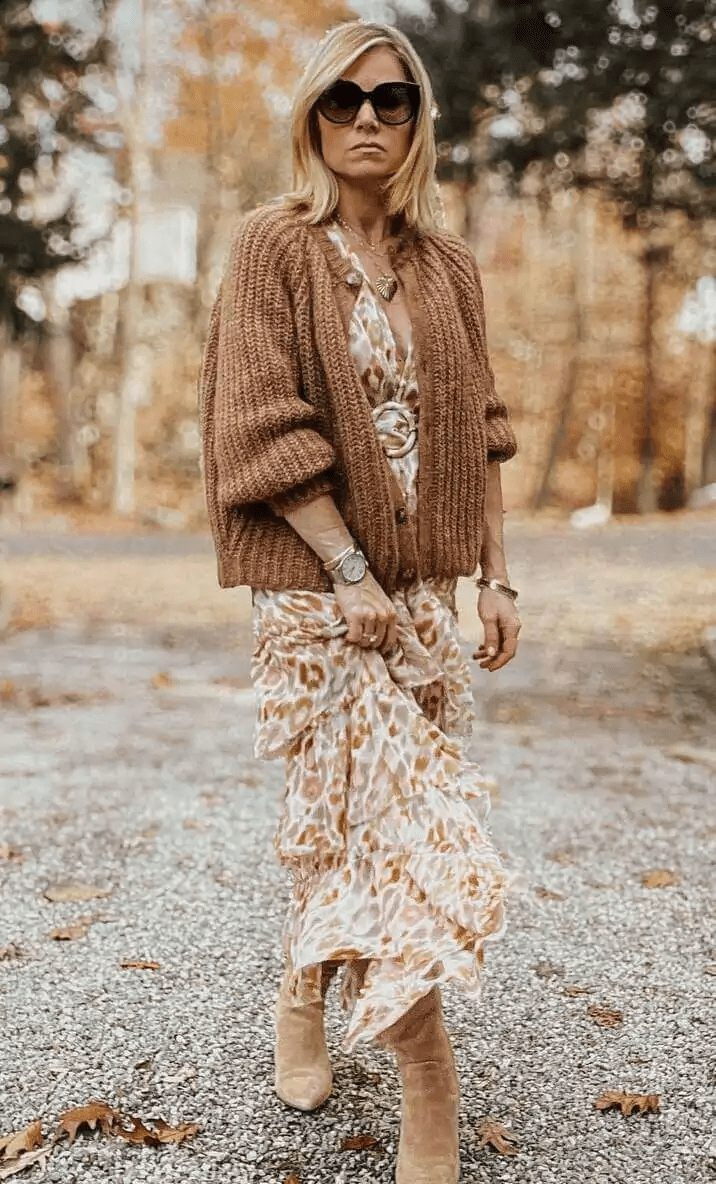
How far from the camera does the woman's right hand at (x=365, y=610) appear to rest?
2.55 meters

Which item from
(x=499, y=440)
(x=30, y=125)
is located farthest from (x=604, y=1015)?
(x=30, y=125)

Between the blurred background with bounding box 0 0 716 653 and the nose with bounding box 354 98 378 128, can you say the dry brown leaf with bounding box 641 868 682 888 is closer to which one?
the nose with bounding box 354 98 378 128

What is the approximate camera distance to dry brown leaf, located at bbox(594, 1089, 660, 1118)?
295cm

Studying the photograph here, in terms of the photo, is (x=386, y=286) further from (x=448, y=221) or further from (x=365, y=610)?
(x=448, y=221)

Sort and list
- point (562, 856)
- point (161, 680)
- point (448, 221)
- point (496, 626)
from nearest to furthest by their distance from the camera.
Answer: point (496, 626)
point (562, 856)
point (161, 680)
point (448, 221)

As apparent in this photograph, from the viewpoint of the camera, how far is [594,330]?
30.2 meters

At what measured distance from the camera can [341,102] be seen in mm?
2598

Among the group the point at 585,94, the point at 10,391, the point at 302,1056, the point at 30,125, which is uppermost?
the point at 30,125

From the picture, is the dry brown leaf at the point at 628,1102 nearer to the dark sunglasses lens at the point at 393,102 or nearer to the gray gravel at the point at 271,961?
the gray gravel at the point at 271,961

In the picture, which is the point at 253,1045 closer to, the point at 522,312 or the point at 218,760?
the point at 218,760

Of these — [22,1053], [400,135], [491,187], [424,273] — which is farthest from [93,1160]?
[491,187]

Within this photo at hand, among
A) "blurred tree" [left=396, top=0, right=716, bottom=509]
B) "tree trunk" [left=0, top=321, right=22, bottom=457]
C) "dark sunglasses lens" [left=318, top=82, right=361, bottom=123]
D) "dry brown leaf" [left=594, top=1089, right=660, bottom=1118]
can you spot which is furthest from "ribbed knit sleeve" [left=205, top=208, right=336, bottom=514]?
"tree trunk" [left=0, top=321, right=22, bottom=457]

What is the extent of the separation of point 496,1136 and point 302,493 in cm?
138

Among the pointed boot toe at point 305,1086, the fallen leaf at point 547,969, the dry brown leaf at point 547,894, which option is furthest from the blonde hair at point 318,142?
the dry brown leaf at point 547,894
